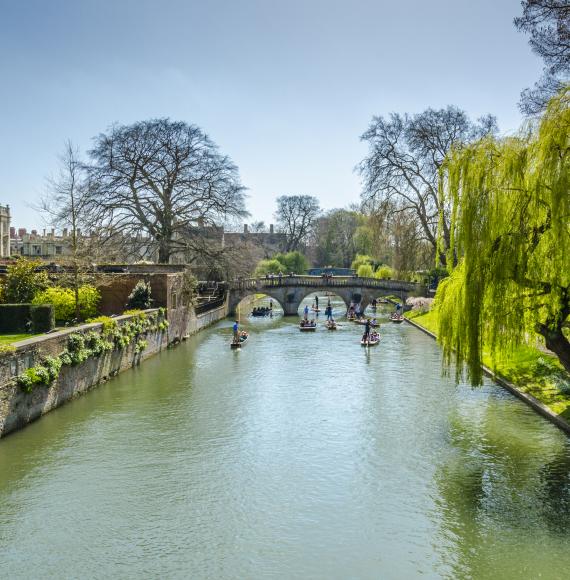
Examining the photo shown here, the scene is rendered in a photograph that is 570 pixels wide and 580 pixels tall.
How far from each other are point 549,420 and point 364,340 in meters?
15.7

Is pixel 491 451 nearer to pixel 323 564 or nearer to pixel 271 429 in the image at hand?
pixel 271 429

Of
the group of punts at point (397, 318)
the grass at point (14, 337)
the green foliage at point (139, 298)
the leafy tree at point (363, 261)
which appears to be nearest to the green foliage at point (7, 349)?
the grass at point (14, 337)

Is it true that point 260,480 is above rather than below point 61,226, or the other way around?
below

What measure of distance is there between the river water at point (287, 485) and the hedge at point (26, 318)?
397 cm

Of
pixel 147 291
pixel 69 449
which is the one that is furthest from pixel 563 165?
pixel 147 291

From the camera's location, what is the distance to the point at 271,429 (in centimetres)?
1805

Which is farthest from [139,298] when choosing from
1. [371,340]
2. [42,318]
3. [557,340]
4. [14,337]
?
[557,340]

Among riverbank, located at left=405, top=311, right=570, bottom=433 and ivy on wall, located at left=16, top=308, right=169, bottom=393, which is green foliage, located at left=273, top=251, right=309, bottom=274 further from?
riverbank, located at left=405, top=311, right=570, bottom=433

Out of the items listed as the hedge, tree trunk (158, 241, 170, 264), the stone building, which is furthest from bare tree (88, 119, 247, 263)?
the stone building

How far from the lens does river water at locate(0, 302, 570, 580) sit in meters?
10.7

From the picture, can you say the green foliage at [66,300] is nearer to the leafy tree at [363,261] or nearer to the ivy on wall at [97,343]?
the ivy on wall at [97,343]

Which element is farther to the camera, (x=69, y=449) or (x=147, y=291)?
(x=147, y=291)

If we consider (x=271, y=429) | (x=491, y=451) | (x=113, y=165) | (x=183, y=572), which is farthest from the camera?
(x=113, y=165)

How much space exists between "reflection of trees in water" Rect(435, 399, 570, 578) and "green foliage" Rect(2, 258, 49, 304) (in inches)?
788
